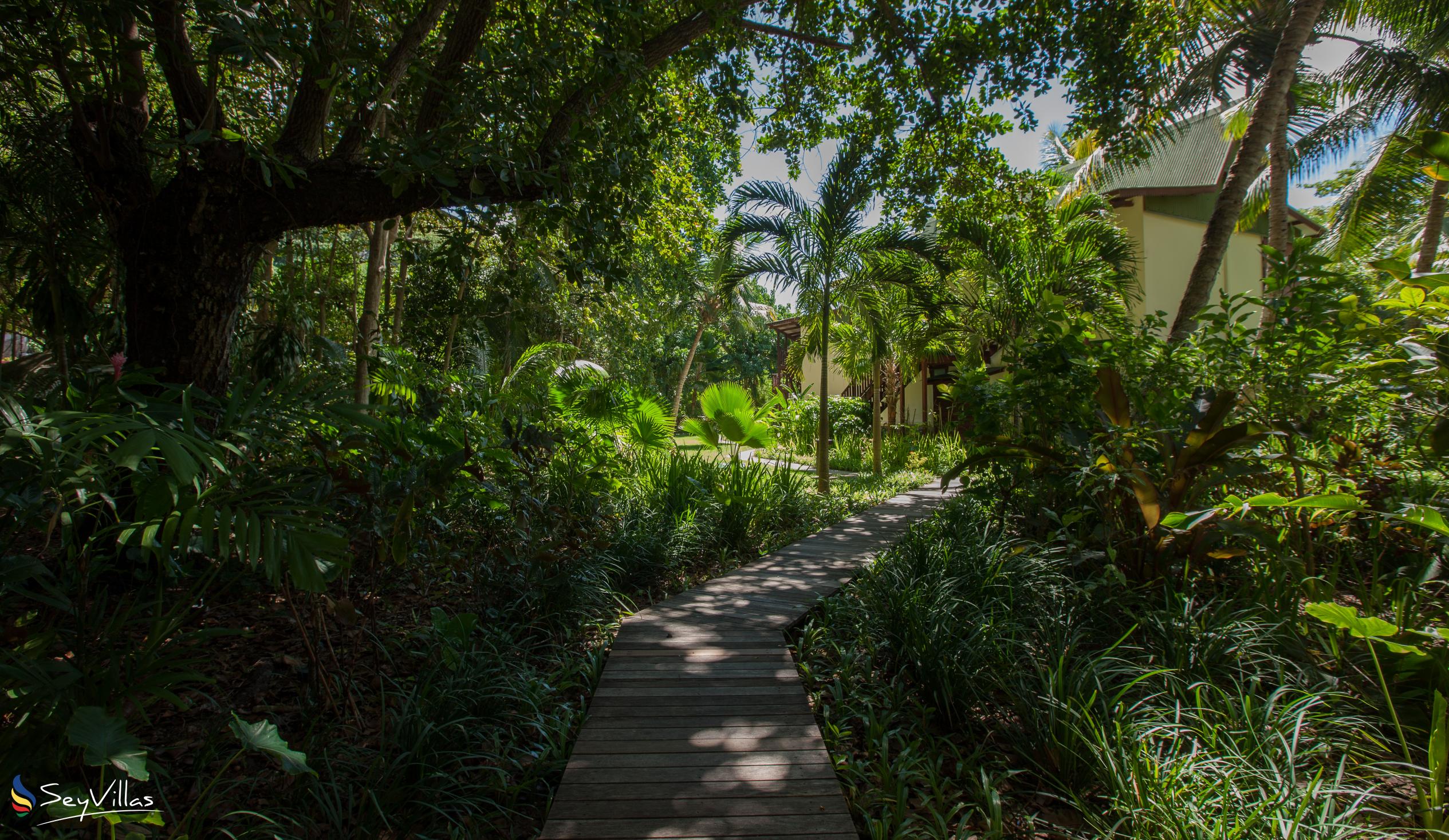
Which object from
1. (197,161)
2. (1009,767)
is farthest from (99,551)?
(1009,767)

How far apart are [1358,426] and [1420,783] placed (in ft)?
9.56

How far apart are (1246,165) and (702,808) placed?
718 cm

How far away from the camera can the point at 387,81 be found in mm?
3965

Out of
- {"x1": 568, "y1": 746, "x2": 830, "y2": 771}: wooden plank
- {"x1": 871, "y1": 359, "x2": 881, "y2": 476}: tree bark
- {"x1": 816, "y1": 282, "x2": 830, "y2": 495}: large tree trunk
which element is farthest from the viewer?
{"x1": 871, "y1": 359, "x2": 881, "y2": 476}: tree bark

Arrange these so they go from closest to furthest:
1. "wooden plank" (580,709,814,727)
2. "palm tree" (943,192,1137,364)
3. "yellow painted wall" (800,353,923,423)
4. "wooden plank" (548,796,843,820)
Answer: "wooden plank" (548,796,843,820) → "wooden plank" (580,709,814,727) → "palm tree" (943,192,1137,364) → "yellow painted wall" (800,353,923,423)

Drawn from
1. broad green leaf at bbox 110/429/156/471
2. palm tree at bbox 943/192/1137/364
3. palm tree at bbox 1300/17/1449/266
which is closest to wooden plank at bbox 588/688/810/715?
broad green leaf at bbox 110/429/156/471

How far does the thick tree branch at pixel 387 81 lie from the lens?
12.1ft

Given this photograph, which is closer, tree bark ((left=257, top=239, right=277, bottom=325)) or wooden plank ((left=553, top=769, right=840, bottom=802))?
wooden plank ((left=553, top=769, right=840, bottom=802))

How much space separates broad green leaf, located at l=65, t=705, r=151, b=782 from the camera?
1.67 m

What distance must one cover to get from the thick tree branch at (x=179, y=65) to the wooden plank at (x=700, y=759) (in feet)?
11.9

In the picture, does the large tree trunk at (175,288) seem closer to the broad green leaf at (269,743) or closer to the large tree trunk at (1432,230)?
the broad green leaf at (269,743)

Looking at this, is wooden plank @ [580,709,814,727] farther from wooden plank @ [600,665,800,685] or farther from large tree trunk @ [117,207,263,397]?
large tree trunk @ [117,207,263,397]

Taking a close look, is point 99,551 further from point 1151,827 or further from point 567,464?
point 1151,827

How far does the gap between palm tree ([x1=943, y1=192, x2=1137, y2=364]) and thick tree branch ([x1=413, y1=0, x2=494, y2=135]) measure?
6.59 meters
